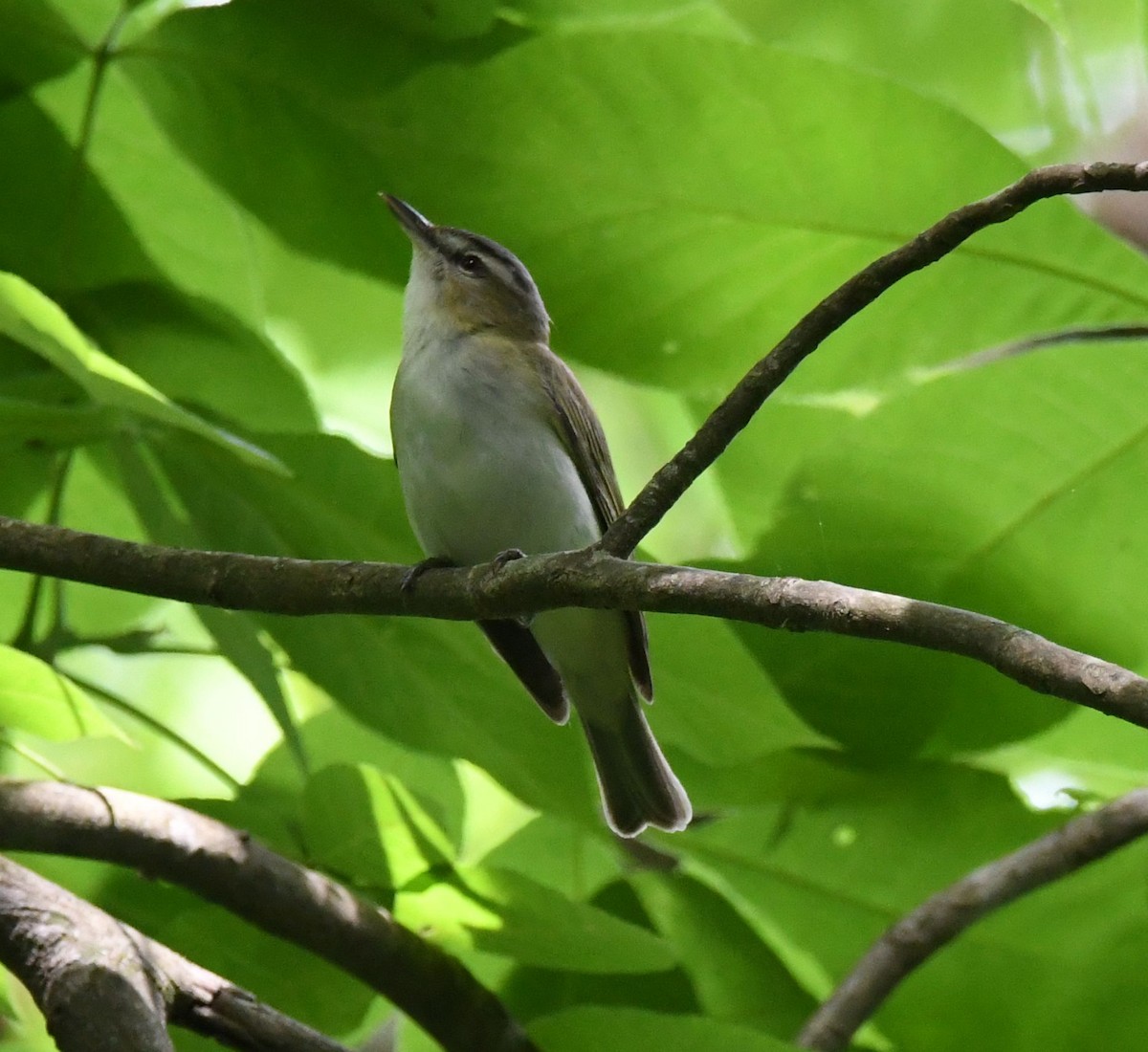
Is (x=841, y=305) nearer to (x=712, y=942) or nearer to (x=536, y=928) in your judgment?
(x=536, y=928)

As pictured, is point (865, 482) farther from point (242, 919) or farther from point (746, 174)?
point (242, 919)

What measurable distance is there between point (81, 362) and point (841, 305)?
3.08 ft

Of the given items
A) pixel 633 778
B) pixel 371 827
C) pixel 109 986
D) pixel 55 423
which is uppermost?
pixel 55 423

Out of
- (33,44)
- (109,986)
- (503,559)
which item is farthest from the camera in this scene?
(33,44)

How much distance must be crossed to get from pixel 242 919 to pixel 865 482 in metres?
1.21

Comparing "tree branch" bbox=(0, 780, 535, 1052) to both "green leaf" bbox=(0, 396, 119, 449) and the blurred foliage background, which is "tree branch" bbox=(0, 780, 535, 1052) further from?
"green leaf" bbox=(0, 396, 119, 449)

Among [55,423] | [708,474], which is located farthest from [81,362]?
[708,474]

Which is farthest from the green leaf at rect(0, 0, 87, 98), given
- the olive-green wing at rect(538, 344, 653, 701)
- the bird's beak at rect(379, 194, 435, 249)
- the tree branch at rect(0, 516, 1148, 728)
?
the olive-green wing at rect(538, 344, 653, 701)

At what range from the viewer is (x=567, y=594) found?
5.76 ft

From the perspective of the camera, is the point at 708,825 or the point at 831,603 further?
the point at 708,825

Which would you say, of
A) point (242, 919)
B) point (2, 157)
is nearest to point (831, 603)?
point (242, 919)

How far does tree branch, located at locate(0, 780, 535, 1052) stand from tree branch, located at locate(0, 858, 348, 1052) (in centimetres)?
10

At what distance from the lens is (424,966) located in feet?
7.62

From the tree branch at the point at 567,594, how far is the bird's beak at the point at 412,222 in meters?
0.78
